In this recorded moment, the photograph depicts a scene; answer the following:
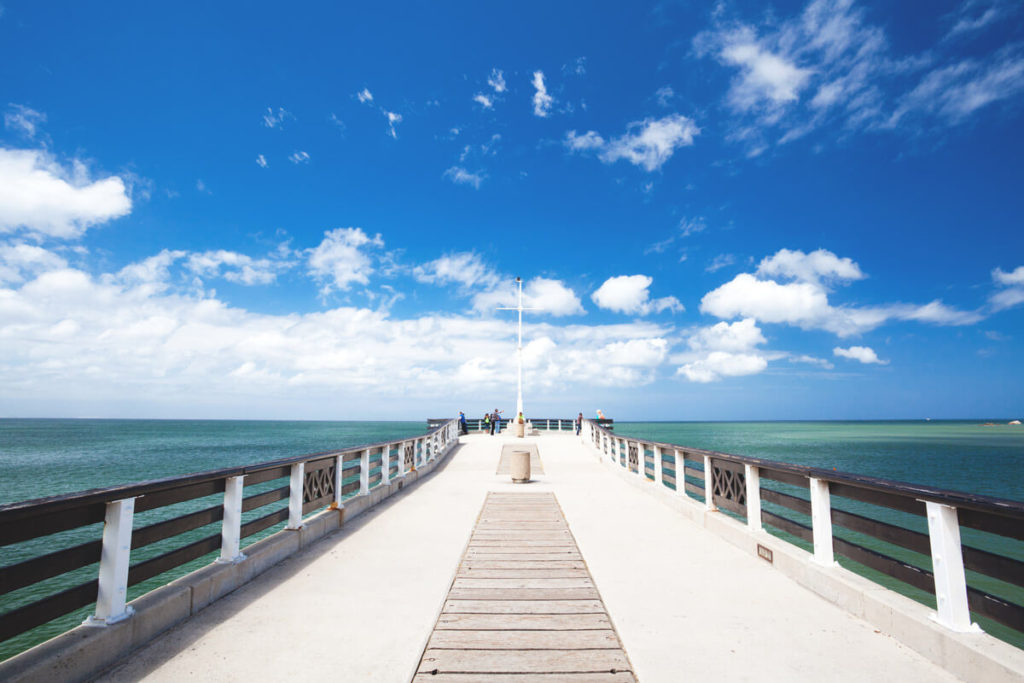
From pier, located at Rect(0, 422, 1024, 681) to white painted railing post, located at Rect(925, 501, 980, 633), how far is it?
0.05 metres

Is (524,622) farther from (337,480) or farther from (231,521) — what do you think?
(337,480)

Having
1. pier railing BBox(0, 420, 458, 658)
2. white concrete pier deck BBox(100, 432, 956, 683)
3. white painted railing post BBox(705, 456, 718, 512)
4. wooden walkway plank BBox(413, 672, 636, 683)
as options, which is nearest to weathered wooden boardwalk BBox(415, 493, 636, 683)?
wooden walkway plank BBox(413, 672, 636, 683)

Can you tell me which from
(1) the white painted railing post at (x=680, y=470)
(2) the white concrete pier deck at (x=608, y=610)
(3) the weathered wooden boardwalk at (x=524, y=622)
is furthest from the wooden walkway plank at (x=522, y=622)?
(1) the white painted railing post at (x=680, y=470)

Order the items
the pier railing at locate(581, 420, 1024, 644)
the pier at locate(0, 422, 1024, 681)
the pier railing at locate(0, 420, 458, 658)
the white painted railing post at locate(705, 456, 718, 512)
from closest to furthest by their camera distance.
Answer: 1. the pier railing at locate(0, 420, 458, 658)
2. the pier railing at locate(581, 420, 1024, 644)
3. the pier at locate(0, 422, 1024, 681)
4. the white painted railing post at locate(705, 456, 718, 512)

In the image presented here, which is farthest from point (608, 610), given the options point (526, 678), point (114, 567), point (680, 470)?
point (680, 470)

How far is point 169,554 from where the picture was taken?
414 cm

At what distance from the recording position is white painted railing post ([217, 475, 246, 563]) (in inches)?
193

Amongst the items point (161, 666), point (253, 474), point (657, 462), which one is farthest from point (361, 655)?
point (657, 462)

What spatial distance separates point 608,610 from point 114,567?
371 cm

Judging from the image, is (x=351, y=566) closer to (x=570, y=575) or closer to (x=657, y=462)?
(x=570, y=575)

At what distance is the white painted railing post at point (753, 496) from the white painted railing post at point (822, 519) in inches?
48.0

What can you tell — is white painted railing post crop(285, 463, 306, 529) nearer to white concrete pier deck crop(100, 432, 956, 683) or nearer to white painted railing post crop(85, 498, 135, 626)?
white concrete pier deck crop(100, 432, 956, 683)

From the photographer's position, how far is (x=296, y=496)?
639cm

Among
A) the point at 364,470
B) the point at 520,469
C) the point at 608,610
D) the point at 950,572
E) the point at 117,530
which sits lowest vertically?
the point at 608,610
